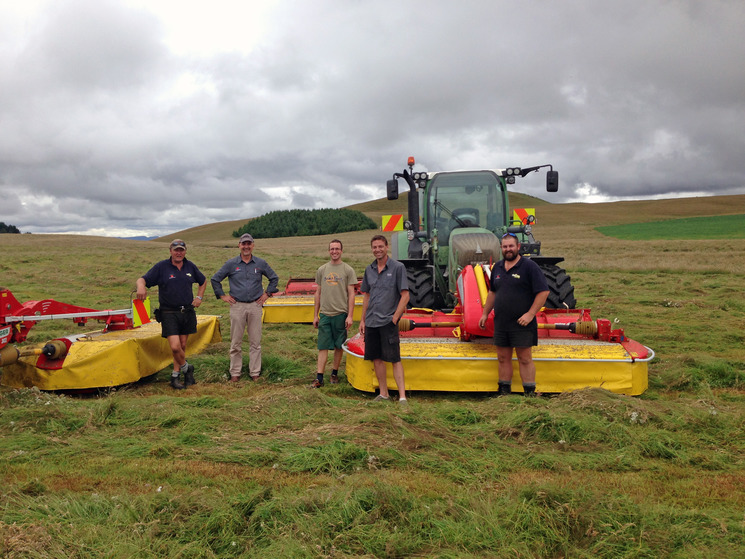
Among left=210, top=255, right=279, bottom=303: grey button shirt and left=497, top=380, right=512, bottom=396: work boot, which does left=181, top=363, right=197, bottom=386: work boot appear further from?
left=497, top=380, right=512, bottom=396: work boot

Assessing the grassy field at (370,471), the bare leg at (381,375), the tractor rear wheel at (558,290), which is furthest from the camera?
the tractor rear wheel at (558,290)

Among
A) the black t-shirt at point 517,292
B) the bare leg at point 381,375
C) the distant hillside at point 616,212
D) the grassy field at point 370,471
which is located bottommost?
the grassy field at point 370,471

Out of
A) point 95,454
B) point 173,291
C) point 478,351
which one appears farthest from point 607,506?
point 173,291

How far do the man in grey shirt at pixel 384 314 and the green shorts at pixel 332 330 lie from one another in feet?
2.91

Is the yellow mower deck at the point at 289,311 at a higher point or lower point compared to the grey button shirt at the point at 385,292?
lower

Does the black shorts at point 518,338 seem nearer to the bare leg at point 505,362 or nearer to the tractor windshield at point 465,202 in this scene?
the bare leg at point 505,362

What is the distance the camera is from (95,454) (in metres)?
4.22

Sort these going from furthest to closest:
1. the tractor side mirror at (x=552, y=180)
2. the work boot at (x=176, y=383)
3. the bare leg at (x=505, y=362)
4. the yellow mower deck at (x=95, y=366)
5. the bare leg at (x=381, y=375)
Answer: the tractor side mirror at (x=552, y=180)
the work boot at (x=176, y=383)
the yellow mower deck at (x=95, y=366)
the bare leg at (x=381, y=375)
the bare leg at (x=505, y=362)

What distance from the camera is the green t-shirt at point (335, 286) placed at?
6.44 m

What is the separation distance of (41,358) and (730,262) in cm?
2015

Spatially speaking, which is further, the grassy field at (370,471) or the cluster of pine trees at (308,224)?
the cluster of pine trees at (308,224)

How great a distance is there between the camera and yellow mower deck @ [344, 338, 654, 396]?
5.46m

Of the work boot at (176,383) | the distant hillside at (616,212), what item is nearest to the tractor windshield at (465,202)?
the work boot at (176,383)

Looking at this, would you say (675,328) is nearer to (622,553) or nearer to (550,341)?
(550,341)
